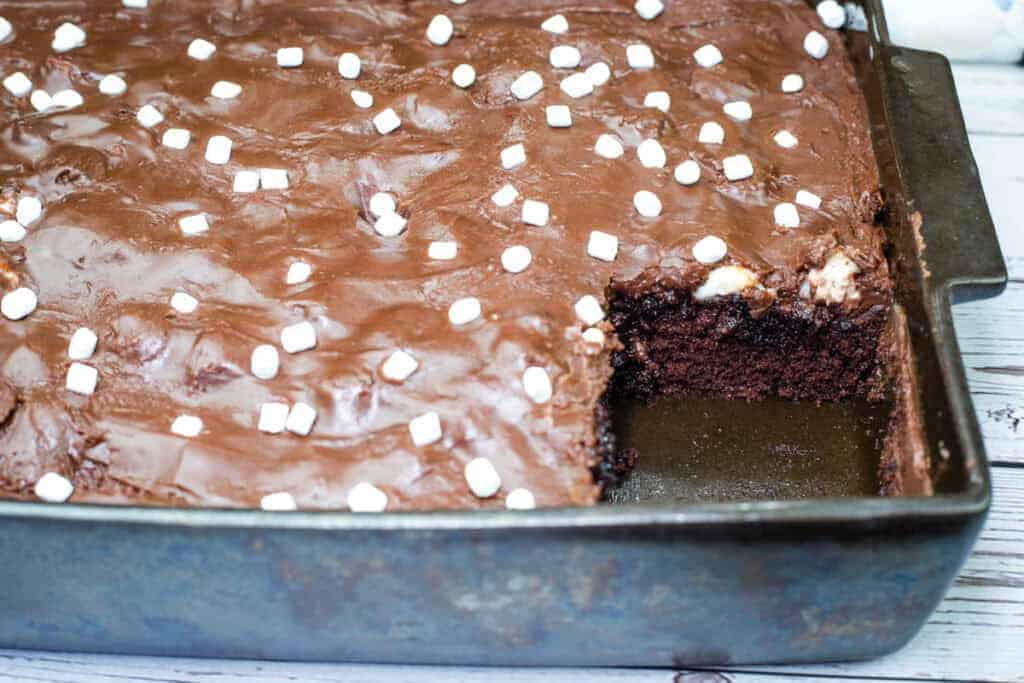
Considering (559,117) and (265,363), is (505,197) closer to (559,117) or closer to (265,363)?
(559,117)

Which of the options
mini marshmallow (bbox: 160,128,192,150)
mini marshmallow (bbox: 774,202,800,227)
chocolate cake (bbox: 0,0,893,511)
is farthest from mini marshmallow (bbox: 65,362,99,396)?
mini marshmallow (bbox: 774,202,800,227)

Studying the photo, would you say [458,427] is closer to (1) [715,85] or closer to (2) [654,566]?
(2) [654,566]

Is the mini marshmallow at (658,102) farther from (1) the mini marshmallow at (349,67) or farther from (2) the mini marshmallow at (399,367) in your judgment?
(2) the mini marshmallow at (399,367)

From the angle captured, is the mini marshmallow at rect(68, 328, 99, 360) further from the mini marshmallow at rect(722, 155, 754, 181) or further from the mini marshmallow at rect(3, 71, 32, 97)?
the mini marshmallow at rect(722, 155, 754, 181)

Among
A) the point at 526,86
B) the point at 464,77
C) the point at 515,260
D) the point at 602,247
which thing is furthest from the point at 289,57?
the point at 602,247

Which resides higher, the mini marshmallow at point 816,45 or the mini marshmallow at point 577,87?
the mini marshmallow at point 816,45

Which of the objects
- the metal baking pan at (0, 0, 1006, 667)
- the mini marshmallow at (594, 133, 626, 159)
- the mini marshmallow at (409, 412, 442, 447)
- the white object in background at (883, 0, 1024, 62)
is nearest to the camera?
the metal baking pan at (0, 0, 1006, 667)

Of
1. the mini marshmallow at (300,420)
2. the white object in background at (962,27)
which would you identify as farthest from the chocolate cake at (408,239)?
the white object in background at (962,27)
